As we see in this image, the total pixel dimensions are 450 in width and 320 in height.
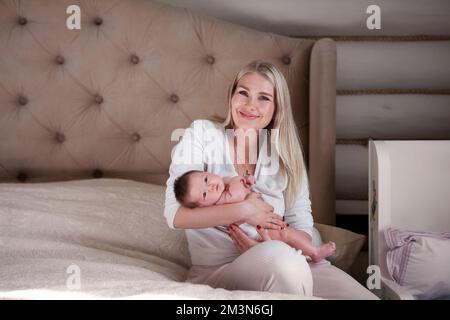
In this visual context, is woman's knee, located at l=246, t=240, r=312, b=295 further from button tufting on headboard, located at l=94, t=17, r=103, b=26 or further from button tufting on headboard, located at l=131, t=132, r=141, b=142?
button tufting on headboard, located at l=94, t=17, r=103, b=26

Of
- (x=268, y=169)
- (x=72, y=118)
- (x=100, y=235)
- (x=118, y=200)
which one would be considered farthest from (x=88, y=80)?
(x=268, y=169)

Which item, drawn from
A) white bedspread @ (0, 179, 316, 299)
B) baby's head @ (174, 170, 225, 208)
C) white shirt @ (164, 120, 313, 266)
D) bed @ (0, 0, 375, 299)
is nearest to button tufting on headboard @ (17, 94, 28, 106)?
bed @ (0, 0, 375, 299)

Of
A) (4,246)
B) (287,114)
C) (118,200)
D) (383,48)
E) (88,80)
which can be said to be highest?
(383,48)

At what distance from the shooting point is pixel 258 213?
2.39 feet

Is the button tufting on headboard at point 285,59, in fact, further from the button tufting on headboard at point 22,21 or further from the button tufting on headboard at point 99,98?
the button tufting on headboard at point 22,21

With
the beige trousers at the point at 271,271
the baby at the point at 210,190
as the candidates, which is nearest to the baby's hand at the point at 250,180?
the baby at the point at 210,190

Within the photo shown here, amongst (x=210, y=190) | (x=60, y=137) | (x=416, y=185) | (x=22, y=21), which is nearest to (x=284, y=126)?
(x=210, y=190)

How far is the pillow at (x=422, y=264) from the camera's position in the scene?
0.79 m

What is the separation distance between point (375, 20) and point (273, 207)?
2.26 ft

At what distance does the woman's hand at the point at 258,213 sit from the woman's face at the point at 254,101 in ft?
0.42

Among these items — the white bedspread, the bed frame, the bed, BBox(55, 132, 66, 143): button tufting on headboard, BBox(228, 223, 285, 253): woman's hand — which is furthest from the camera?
BBox(55, 132, 66, 143): button tufting on headboard

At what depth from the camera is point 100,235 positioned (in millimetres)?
907

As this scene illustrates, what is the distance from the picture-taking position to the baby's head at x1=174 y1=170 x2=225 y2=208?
2.30 feet

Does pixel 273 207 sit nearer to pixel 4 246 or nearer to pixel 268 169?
pixel 268 169
